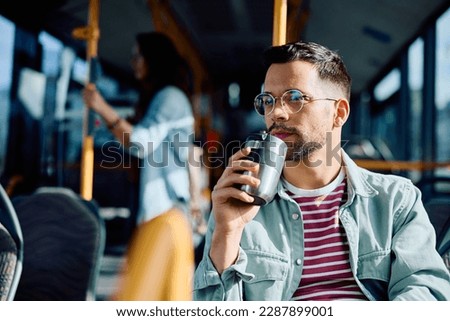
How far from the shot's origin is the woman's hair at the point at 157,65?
2.52m

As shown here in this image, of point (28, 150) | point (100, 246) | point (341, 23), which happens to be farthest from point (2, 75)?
point (341, 23)

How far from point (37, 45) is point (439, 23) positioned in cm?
264

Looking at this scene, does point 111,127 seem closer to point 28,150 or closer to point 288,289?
point 288,289

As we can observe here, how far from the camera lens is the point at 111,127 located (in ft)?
7.76

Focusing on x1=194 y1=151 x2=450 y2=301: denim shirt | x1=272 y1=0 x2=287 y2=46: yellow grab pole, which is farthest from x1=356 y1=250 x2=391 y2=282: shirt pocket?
x1=272 y1=0 x2=287 y2=46: yellow grab pole

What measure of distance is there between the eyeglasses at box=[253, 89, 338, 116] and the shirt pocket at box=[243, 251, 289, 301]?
0.35 meters

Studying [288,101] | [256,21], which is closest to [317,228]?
[288,101]

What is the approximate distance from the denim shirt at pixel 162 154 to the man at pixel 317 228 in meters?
1.03

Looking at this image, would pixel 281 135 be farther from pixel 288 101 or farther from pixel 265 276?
pixel 265 276

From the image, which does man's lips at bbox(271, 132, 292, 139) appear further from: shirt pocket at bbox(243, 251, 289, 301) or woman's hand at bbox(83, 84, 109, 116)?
woman's hand at bbox(83, 84, 109, 116)

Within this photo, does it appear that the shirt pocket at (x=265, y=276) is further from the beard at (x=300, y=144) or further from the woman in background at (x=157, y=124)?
the woman in background at (x=157, y=124)

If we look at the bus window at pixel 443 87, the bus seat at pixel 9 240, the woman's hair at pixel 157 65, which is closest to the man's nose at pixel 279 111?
the bus seat at pixel 9 240

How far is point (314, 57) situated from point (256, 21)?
14.8ft

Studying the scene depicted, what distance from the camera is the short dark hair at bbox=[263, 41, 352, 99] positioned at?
1417mm
